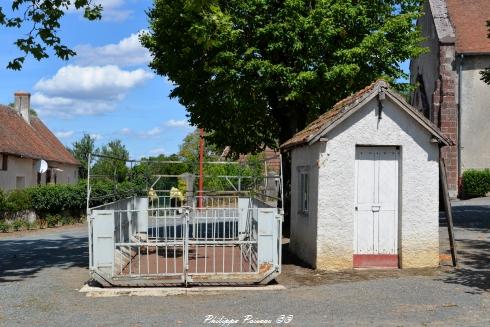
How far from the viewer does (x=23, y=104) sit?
139 ft

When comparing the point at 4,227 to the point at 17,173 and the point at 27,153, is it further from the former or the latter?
the point at 27,153

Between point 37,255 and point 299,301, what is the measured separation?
9.08 metres

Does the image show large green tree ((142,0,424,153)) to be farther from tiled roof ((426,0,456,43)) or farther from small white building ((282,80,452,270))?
tiled roof ((426,0,456,43))

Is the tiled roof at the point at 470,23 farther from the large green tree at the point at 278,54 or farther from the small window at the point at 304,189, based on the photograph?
the small window at the point at 304,189

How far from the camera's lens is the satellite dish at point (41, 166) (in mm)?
34969

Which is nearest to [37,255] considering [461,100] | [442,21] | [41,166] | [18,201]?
[18,201]

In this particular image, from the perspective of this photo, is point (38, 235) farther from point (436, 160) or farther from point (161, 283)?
point (436, 160)

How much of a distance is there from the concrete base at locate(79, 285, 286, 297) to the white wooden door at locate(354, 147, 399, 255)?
107 inches

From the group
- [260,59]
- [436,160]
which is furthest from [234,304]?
[260,59]

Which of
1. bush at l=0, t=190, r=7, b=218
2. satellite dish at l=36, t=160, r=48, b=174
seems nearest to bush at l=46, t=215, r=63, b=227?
bush at l=0, t=190, r=7, b=218

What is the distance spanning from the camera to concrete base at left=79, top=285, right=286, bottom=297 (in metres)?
9.90

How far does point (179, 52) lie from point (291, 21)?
346cm

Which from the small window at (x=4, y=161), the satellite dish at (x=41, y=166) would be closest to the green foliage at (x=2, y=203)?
the small window at (x=4, y=161)

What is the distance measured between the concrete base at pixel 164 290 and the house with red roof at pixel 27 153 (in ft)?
66.0
